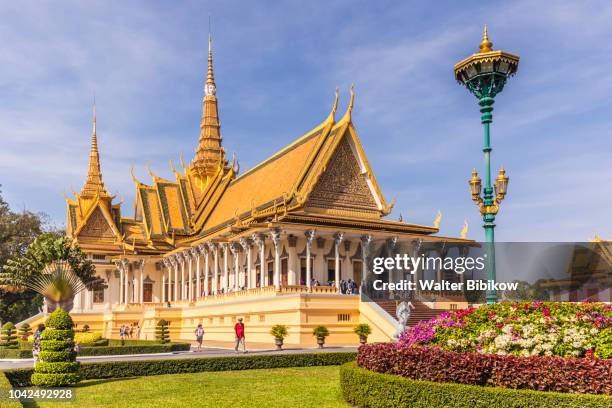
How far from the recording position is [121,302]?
168 ft

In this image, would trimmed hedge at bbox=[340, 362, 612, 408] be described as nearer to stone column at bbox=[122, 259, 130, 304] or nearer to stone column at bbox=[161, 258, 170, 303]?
stone column at bbox=[161, 258, 170, 303]

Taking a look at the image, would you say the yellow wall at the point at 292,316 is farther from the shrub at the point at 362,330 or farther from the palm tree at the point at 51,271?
Result: the palm tree at the point at 51,271

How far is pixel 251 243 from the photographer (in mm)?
36125

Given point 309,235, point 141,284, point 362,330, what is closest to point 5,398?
point 362,330

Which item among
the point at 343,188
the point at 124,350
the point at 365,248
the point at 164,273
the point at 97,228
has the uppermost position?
the point at 343,188

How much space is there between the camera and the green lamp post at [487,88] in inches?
648

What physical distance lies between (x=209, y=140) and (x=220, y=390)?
151 ft

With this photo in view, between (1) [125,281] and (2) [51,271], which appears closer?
(2) [51,271]

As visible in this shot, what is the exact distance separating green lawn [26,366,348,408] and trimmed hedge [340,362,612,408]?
2.10 feet

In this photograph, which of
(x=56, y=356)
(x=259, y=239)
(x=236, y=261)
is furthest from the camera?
(x=236, y=261)

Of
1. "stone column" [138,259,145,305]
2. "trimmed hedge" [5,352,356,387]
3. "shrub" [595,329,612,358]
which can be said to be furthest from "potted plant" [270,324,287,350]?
"stone column" [138,259,145,305]

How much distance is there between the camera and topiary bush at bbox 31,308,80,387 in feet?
48.4

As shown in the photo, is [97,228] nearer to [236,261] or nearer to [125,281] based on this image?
[125,281]

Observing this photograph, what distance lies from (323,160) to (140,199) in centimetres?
2167
